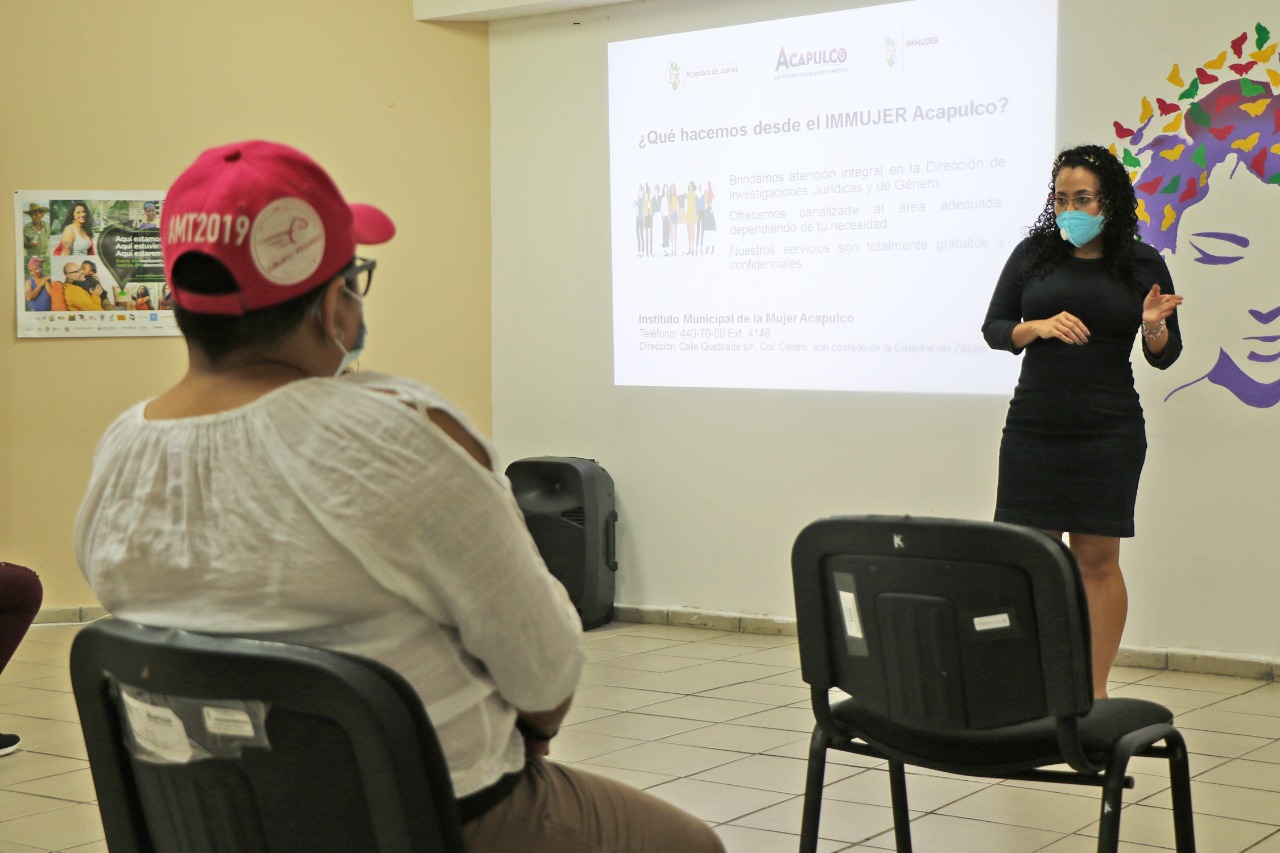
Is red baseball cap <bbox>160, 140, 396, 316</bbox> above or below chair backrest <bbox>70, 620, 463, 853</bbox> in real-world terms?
above

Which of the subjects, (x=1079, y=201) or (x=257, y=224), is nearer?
(x=257, y=224)

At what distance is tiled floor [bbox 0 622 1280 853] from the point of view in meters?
2.97

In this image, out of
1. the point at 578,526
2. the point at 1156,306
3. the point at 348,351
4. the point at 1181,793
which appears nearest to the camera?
the point at 348,351

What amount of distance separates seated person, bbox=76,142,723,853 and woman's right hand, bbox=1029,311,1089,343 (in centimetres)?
241

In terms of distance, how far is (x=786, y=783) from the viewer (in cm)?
336

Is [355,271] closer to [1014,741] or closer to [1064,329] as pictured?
[1014,741]

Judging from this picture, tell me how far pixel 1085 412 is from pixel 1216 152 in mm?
1423

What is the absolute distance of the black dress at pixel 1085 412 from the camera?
3400mm

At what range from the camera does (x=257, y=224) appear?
1168mm

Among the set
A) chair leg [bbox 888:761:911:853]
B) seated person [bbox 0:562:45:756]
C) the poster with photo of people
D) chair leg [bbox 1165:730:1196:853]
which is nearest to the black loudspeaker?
the poster with photo of people

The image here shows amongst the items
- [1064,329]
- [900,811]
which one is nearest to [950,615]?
[900,811]

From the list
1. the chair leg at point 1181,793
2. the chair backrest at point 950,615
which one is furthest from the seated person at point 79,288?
the chair leg at point 1181,793

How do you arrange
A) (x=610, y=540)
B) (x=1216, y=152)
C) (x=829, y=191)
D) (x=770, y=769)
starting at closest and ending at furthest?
(x=770, y=769) < (x=1216, y=152) < (x=829, y=191) < (x=610, y=540)

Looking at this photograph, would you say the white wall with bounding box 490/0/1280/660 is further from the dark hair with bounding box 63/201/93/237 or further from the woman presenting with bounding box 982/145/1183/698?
the dark hair with bounding box 63/201/93/237
